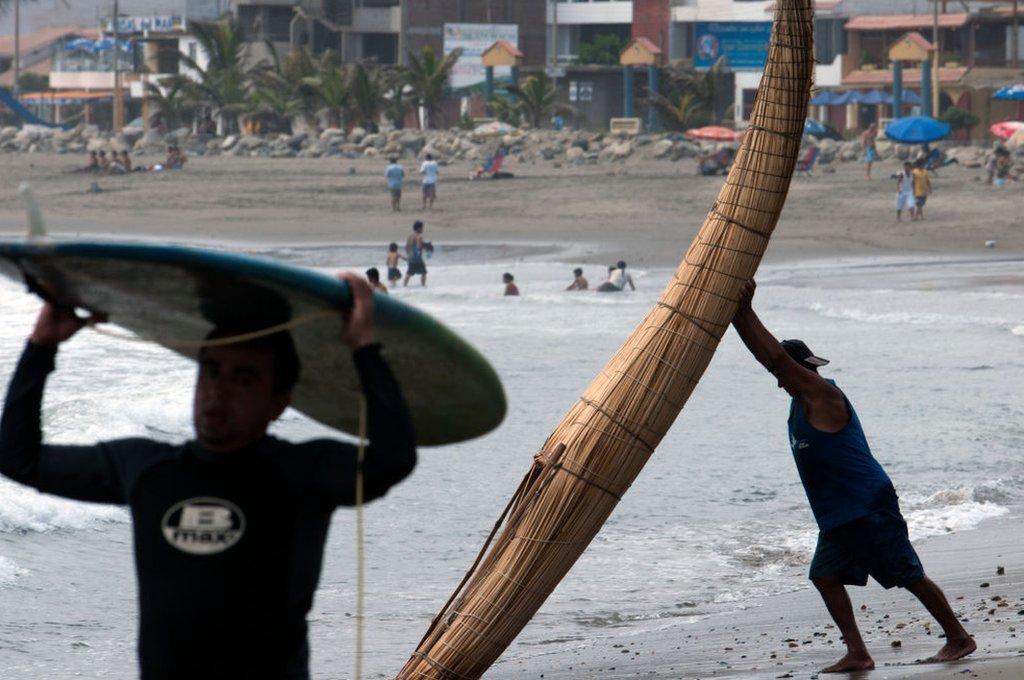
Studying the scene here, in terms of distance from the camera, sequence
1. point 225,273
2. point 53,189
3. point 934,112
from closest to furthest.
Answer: point 225,273
point 53,189
point 934,112

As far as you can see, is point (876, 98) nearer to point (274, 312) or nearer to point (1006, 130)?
point (1006, 130)

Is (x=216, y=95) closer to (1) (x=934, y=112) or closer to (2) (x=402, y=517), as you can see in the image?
(1) (x=934, y=112)

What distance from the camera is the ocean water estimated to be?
714cm

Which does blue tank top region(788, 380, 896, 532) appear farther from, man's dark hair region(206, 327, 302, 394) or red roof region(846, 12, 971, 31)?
red roof region(846, 12, 971, 31)

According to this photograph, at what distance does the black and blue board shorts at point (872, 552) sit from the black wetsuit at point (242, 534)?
9.46 feet

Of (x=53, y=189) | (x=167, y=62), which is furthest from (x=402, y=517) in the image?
(x=167, y=62)

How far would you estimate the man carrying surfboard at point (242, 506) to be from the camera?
2.31 metres

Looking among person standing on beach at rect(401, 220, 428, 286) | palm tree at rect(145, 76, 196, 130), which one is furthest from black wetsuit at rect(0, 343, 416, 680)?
palm tree at rect(145, 76, 196, 130)

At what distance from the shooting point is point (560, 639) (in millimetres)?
6531

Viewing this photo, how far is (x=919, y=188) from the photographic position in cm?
2806

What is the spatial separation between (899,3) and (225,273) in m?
50.9

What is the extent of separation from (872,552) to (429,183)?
27.1 metres

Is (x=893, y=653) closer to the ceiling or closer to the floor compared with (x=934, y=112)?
closer to the floor

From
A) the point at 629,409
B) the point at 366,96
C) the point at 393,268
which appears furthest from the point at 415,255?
→ the point at 366,96
